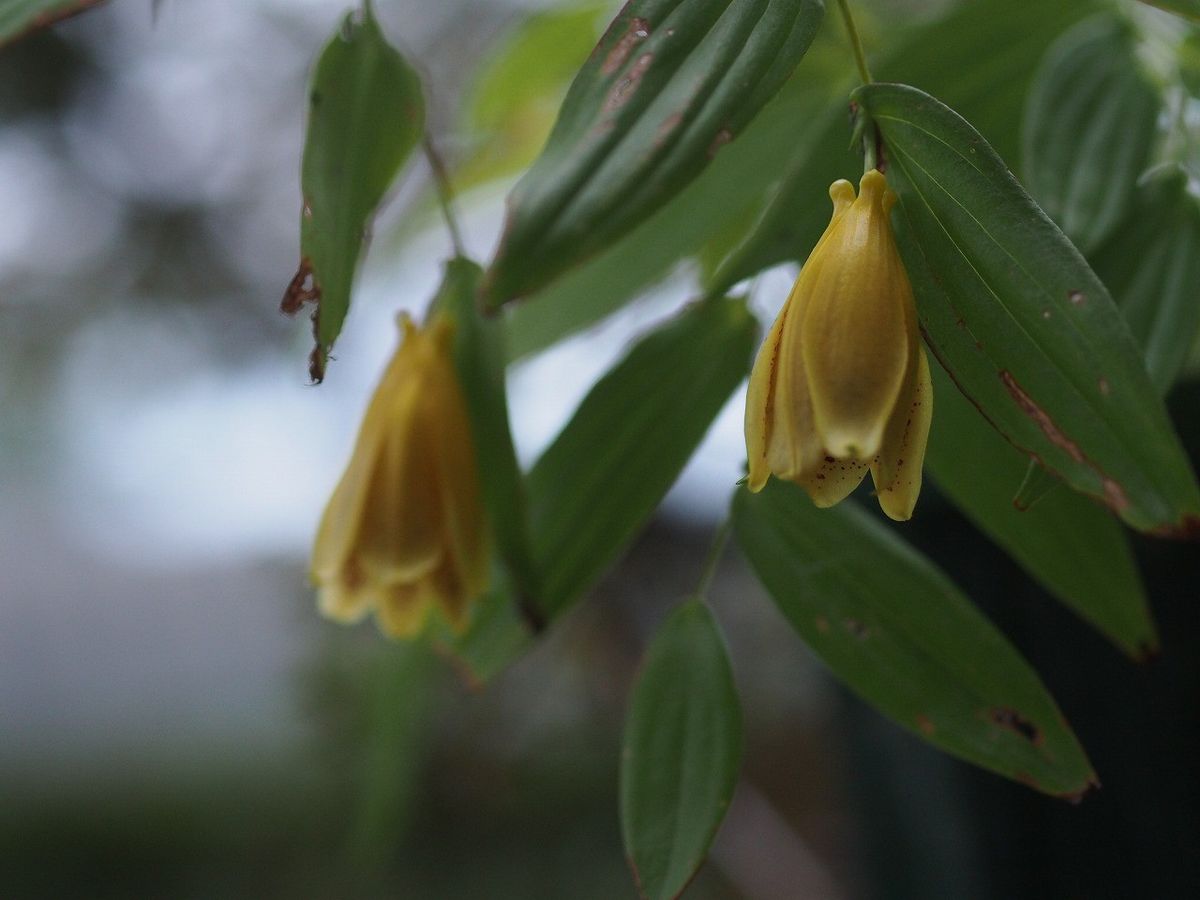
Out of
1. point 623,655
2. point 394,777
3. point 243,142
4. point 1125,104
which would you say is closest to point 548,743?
point 623,655

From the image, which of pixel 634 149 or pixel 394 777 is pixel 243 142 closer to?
pixel 394 777

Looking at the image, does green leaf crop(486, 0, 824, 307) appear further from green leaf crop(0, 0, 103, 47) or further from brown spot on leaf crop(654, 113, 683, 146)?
green leaf crop(0, 0, 103, 47)

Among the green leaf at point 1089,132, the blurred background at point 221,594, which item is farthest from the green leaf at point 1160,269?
the blurred background at point 221,594

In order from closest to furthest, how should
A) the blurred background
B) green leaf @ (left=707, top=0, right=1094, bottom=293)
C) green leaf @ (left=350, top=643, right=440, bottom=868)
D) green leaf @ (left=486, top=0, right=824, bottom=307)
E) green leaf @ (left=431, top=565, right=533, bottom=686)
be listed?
green leaf @ (left=486, top=0, right=824, bottom=307), green leaf @ (left=707, top=0, right=1094, bottom=293), green leaf @ (left=431, top=565, right=533, bottom=686), green leaf @ (left=350, top=643, right=440, bottom=868), the blurred background

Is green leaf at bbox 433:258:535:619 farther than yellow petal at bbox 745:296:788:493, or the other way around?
green leaf at bbox 433:258:535:619

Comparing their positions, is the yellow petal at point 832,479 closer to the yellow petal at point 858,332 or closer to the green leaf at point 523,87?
the yellow petal at point 858,332

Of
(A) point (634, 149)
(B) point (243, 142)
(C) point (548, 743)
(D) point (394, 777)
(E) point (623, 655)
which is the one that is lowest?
(C) point (548, 743)

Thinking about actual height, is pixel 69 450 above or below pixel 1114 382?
below

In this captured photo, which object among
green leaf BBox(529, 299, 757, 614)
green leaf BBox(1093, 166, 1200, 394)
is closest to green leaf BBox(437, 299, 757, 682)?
green leaf BBox(529, 299, 757, 614)
